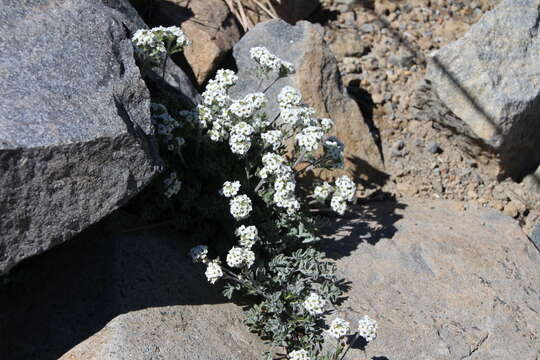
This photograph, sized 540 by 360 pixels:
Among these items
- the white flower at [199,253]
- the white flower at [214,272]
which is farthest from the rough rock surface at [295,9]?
the white flower at [214,272]

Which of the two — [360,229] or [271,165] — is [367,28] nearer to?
[360,229]

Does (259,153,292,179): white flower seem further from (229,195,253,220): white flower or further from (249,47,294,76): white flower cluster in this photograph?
(249,47,294,76): white flower cluster

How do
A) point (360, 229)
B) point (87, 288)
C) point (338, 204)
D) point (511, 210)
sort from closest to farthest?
point (87, 288) → point (338, 204) → point (360, 229) → point (511, 210)

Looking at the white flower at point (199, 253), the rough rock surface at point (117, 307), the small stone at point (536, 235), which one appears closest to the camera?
the rough rock surface at point (117, 307)

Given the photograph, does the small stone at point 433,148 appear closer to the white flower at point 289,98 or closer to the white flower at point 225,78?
the white flower at point 289,98

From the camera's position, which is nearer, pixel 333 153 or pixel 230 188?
pixel 230 188

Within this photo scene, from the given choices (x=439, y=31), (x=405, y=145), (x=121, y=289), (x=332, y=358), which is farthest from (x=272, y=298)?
(x=439, y=31)

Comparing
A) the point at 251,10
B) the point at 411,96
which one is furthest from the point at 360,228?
the point at 251,10
